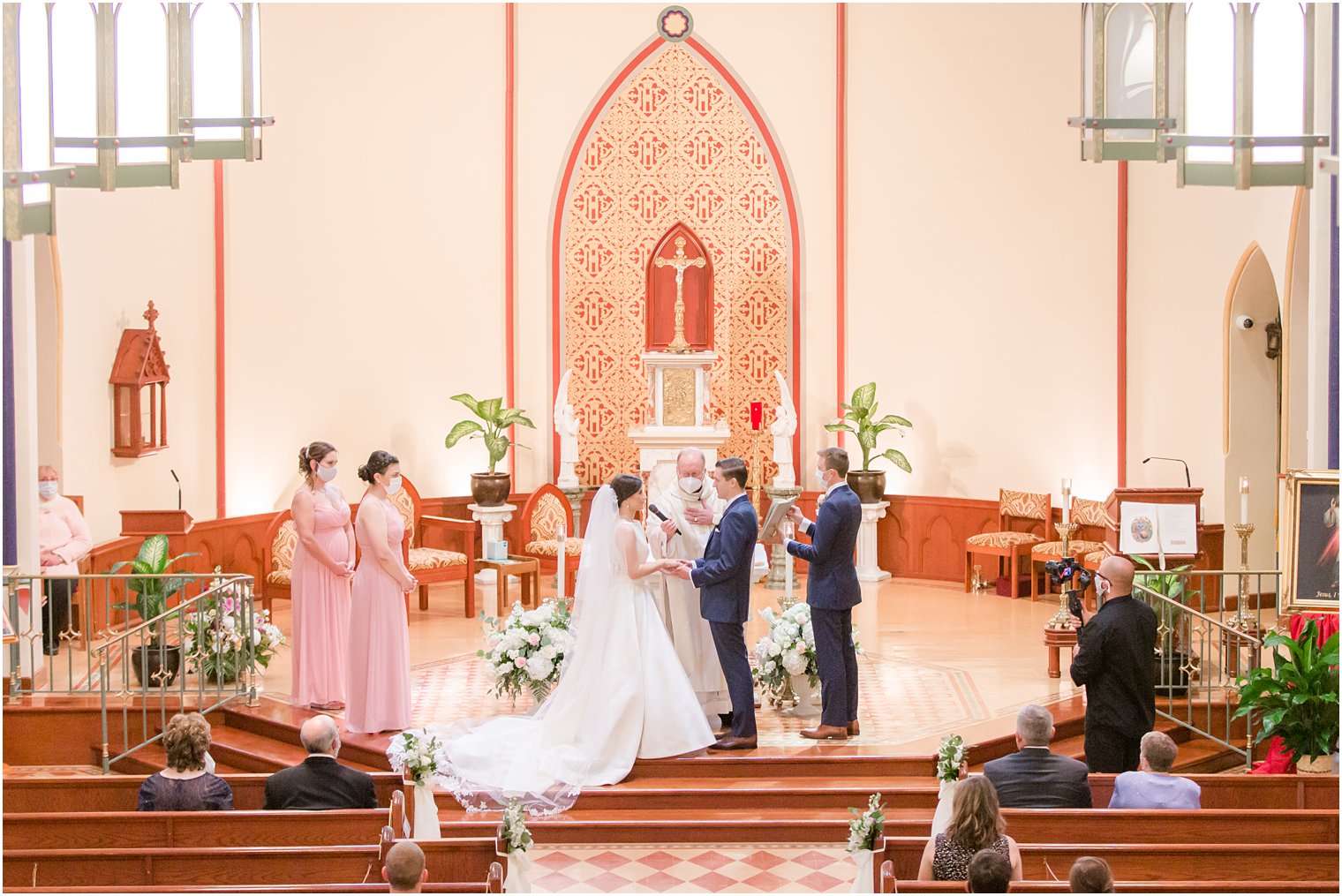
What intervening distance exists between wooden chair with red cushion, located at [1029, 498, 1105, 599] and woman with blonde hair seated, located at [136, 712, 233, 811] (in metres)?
7.29

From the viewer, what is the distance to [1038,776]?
5.29m

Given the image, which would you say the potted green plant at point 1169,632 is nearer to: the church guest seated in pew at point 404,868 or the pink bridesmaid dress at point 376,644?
the pink bridesmaid dress at point 376,644

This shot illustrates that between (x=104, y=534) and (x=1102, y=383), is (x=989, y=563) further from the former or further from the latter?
(x=104, y=534)

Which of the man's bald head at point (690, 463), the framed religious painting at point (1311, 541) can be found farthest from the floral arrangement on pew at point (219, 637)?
the framed religious painting at point (1311, 541)

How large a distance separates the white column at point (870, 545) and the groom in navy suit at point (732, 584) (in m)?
5.40

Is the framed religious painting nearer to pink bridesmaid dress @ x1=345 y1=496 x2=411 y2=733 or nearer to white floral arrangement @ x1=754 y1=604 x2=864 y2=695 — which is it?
white floral arrangement @ x1=754 y1=604 x2=864 y2=695

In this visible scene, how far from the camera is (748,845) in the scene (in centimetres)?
613

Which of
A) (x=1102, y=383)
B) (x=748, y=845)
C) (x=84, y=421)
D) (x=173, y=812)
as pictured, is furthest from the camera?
(x=1102, y=383)

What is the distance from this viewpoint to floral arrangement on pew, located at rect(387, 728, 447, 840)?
559cm

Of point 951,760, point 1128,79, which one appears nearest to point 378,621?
point 951,760

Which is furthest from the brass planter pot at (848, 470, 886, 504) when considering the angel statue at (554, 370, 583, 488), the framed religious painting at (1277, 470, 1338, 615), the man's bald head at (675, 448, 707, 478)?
the framed religious painting at (1277, 470, 1338, 615)

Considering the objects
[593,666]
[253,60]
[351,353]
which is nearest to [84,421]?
[351,353]

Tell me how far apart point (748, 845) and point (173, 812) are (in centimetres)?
247

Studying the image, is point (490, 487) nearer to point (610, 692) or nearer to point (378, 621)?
point (378, 621)
